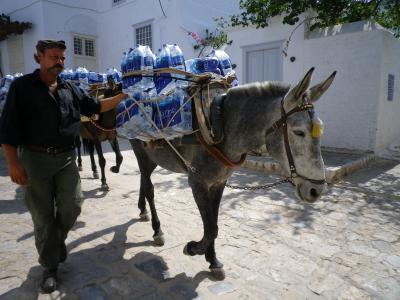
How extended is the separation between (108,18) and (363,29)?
12.0 meters

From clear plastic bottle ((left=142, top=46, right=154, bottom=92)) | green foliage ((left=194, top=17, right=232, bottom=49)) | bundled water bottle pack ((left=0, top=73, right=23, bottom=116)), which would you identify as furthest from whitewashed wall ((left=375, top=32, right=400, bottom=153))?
bundled water bottle pack ((left=0, top=73, right=23, bottom=116))

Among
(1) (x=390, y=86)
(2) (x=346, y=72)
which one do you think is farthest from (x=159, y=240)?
(1) (x=390, y=86)

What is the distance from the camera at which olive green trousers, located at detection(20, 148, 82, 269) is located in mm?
2604

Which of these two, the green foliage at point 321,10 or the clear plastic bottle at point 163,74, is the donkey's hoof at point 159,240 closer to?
the clear plastic bottle at point 163,74

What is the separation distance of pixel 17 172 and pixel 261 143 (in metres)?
1.88

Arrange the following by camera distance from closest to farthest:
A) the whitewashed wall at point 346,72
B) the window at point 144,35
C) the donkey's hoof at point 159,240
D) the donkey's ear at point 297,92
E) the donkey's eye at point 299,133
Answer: the donkey's ear at point 297,92
the donkey's eye at point 299,133
the donkey's hoof at point 159,240
the whitewashed wall at point 346,72
the window at point 144,35

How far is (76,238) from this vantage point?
12.5 feet

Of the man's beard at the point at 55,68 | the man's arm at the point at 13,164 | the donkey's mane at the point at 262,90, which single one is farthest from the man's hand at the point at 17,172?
the donkey's mane at the point at 262,90

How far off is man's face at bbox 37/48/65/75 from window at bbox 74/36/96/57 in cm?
1452

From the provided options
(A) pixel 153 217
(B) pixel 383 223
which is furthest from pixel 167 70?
(B) pixel 383 223

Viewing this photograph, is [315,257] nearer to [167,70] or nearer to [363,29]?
[167,70]

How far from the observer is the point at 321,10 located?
27.6ft

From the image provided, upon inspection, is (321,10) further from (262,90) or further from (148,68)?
(262,90)

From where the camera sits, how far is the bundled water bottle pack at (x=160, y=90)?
2842mm
